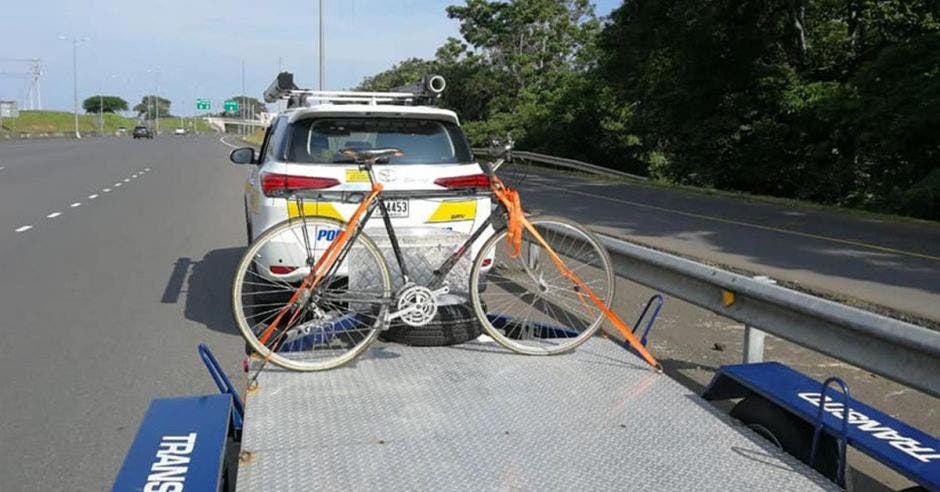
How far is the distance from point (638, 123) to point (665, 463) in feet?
107

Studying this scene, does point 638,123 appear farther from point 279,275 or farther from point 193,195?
point 279,275

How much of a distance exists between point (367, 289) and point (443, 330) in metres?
0.46

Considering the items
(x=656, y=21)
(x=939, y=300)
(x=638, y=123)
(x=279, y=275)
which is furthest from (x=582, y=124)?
(x=279, y=275)

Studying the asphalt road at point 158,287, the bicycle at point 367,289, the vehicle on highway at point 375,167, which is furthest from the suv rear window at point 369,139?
the asphalt road at point 158,287

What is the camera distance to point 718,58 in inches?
1099

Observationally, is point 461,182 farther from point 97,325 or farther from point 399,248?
point 97,325

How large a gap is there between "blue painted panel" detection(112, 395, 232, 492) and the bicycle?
0.80 metres

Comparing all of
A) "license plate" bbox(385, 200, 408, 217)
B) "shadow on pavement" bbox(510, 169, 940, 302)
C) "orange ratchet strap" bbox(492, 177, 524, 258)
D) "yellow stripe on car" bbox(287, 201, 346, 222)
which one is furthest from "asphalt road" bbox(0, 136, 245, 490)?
"shadow on pavement" bbox(510, 169, 940, 302)

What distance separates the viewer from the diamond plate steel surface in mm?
2625

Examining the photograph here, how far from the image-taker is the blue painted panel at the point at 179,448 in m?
2.37

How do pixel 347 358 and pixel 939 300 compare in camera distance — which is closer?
pixel 347 358

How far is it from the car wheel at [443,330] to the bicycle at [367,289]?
A: 0.36ft

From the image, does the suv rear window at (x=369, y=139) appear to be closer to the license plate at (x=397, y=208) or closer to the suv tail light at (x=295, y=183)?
the suv tail light at (x=295, y=183)

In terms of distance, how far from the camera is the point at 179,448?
2.62 m
